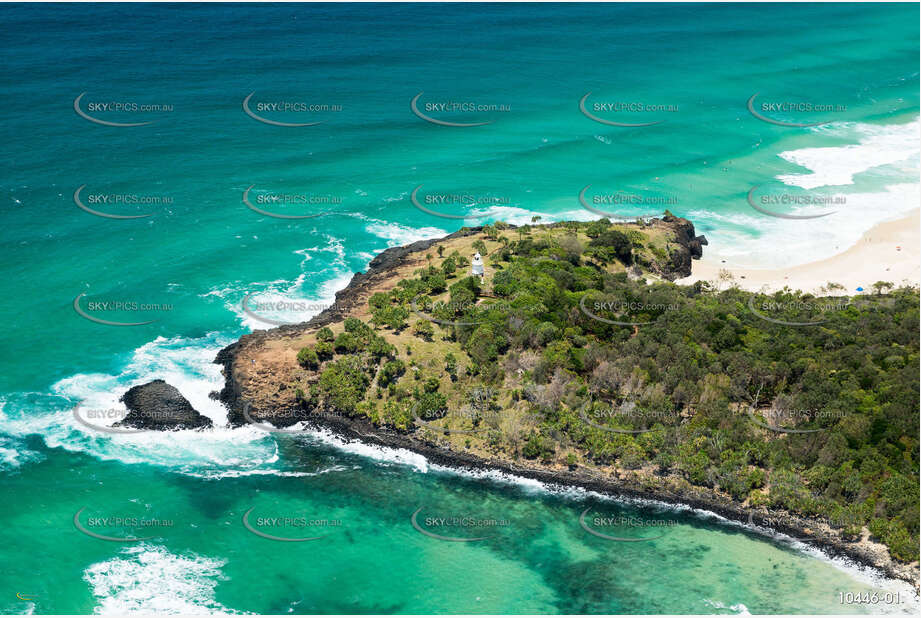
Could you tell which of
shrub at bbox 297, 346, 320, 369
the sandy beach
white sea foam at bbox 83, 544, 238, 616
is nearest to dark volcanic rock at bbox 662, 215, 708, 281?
the sandy beach

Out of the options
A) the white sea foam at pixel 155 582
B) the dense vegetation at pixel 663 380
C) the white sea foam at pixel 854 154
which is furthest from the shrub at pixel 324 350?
the white sea foam at pixel 854 154

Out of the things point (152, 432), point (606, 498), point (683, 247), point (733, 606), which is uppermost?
point (683, 247)

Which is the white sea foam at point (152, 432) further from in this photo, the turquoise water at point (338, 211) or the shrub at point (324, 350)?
the shrub at point (324, 350)

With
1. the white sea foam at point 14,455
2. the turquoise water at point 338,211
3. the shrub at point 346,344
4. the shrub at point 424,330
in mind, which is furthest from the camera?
the shrub at point 424,330

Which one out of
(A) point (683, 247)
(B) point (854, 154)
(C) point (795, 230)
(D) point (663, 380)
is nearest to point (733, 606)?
(D) point (663, 380)

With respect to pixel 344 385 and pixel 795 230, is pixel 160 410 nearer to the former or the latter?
pixel 344 385

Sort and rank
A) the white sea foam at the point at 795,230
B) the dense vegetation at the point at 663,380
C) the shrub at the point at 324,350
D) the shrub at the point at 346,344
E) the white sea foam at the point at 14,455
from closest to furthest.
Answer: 1. the dense vegetation at the point at 663,380
2. the white sea foam at the point at 14,455
3. the shrub at the point at 324,350
4. the shrub at the point at 346,344
5. the white sea foam at the point at 795,230
